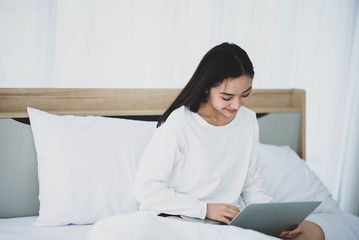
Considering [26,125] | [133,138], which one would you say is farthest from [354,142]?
[26,125]

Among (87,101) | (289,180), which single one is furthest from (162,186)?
(289,180)

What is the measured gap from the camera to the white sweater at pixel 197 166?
154cm

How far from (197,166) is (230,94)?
0.30 meters

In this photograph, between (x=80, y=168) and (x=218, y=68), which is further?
(x=80, y=168)

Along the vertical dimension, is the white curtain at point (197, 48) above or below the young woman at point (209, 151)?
above

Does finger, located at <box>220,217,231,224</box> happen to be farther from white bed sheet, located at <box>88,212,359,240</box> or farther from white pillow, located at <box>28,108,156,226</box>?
white pillow, located at <box>28,108,156,226</box>

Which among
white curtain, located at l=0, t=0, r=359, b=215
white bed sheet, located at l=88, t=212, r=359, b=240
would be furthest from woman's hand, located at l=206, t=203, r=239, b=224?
white curtain, located at l=0, t=0, r=359, b=215

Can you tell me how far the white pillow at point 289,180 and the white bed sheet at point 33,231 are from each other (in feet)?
3.03

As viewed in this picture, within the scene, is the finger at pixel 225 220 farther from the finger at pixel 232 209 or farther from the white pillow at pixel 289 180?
the white pillow at pixel 289 180

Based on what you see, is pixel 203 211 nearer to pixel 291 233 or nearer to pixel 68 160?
pixel 291 233

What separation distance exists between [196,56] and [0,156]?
1.10 metres

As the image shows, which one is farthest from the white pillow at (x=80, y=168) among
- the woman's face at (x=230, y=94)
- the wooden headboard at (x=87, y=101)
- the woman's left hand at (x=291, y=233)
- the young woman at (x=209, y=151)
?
the woman's left hand at (x=291, y=233)

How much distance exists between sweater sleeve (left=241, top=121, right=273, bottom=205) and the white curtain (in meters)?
0.72

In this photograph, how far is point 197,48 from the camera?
231 centimetres
